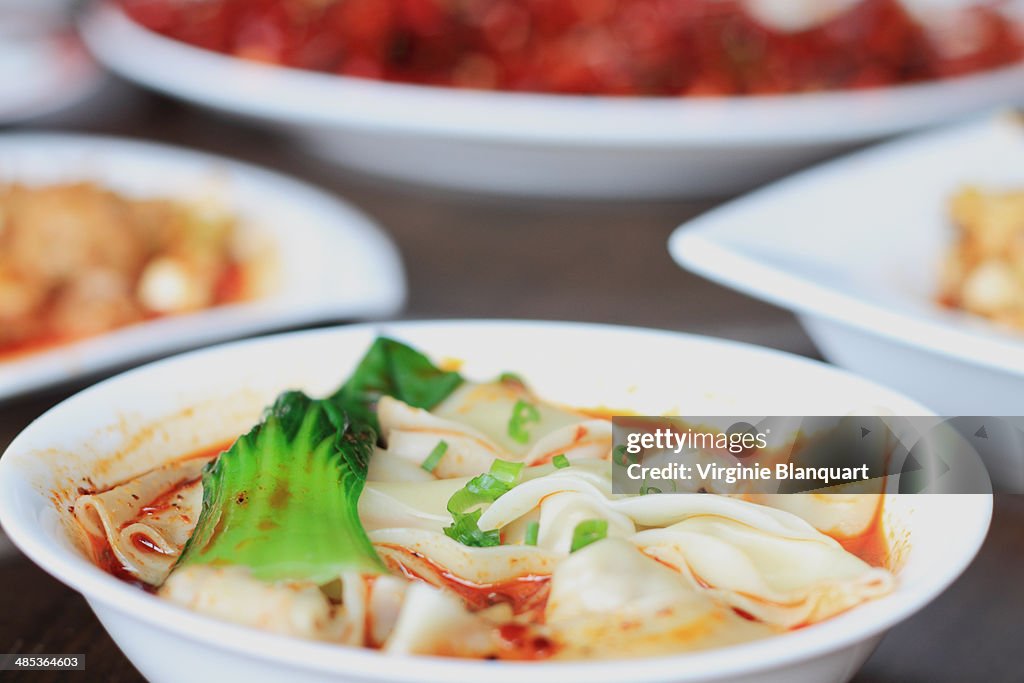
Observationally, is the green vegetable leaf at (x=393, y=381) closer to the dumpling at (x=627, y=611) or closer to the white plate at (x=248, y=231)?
the dumpling at (x=627, y=611)

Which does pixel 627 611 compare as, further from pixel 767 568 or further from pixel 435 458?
pixel 435 458

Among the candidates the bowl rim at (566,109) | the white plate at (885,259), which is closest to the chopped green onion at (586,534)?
the white plate at (885,259)

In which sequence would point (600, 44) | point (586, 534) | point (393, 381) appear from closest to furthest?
point (586, 534), point (393, 381), point (600, 44)

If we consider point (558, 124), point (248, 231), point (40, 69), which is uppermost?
point (40, 69)

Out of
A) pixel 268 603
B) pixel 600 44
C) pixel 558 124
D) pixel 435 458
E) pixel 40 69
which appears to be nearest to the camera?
pixel 268 603

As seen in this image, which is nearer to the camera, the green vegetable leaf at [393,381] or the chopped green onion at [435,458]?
the chopped green onion at [435,458]

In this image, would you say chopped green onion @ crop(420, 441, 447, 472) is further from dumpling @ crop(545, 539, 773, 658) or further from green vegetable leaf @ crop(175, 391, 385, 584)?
dumpling @ crop(545, 539, 773, 658)

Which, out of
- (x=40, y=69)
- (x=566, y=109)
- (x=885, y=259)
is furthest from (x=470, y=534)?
(x=40, y=69)
